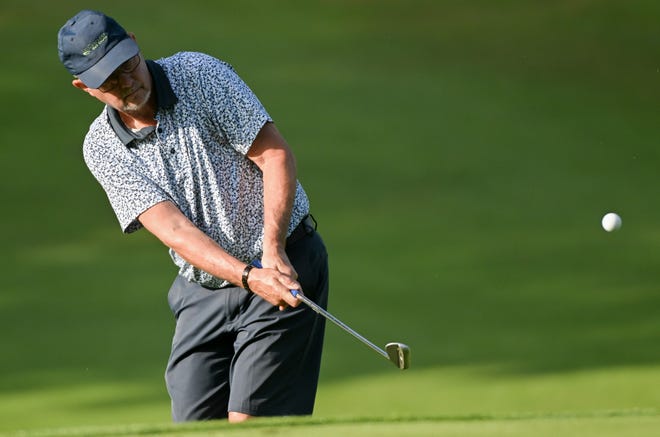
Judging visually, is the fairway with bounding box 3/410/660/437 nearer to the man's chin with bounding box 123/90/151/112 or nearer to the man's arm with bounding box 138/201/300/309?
the man's arm with bounding box 138/201/300/309

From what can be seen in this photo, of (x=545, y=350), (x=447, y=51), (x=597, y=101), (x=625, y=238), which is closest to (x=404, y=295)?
(x=545, y=350)

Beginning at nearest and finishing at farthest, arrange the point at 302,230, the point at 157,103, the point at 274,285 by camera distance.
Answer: the point at 274,285 → the point at 157,103 → the point at 302,230

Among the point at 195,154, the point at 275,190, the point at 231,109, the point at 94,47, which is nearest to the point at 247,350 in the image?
the point at 275,190

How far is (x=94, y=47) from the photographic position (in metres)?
3.55

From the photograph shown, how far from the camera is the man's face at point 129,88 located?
3.53 meters

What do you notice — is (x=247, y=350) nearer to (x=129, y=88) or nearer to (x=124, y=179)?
(x=124, y=179)

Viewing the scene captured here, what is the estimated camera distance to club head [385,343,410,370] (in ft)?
12.3

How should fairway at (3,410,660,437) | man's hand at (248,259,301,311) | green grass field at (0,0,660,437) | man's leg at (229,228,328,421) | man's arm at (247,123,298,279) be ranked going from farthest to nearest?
green grass field at (0,0,660,437), man's leg at (229,228,328,421), man's arm at (247,123,298,279), man's hand at (248,259,301,311), fairway at (3,410,660,437)

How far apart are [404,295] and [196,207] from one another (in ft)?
9.75

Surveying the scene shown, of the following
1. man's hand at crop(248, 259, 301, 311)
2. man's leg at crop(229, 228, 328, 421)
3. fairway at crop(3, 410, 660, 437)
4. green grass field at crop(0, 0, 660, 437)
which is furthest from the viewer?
green grass field at crop(0, 0, 660, 437)

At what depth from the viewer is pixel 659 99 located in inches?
379

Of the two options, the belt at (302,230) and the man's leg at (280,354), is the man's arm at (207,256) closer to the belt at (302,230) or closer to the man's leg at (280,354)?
the man's leg at (280,354)

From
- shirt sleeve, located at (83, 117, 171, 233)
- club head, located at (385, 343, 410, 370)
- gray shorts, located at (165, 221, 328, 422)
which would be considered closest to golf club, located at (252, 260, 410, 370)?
club head, located at (385, 343, 410, 370)

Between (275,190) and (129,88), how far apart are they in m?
0.49
